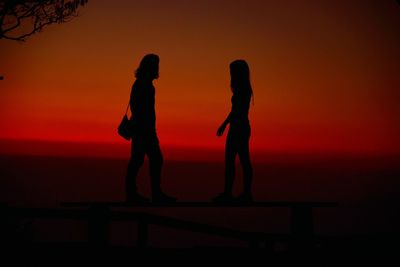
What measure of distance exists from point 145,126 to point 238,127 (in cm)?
142

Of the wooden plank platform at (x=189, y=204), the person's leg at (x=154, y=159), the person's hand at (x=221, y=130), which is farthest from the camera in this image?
the person's hand at (x=221, y=130)

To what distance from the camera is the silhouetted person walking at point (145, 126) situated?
25.0 ft

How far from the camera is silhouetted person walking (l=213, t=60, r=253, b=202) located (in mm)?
8039

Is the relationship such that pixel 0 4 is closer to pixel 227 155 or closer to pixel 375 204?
pixel 227 155

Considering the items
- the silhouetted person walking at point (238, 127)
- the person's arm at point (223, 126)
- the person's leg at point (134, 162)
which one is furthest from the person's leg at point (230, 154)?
the person's leg at point (134, 162)

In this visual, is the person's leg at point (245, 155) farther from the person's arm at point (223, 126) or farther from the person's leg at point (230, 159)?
the person's arm at point (223, 126)

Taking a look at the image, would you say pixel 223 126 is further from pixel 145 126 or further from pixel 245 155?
pixel 145 126

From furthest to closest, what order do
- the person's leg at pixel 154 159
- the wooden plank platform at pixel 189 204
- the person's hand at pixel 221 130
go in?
the person's hand at pixel 221 130 < the person's leg at pixel 154 159 < the wooden plank platform at pixel 189 204

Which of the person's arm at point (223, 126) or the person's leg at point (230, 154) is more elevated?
the person's arm at point (223, 126)

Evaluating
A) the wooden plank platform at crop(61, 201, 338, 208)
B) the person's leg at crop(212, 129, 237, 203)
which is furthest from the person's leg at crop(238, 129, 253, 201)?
the wooden plank platform at crop(61, 201, 338, 208)

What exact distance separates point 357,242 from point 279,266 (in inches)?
89.6

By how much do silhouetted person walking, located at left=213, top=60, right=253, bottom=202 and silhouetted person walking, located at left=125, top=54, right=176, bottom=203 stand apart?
103 cm

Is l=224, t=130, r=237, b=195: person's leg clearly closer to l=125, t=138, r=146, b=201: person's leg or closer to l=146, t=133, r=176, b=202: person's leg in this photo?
l=146, t=133, r=176, b=202: person's leg

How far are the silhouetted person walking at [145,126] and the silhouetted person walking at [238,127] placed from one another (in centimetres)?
103
